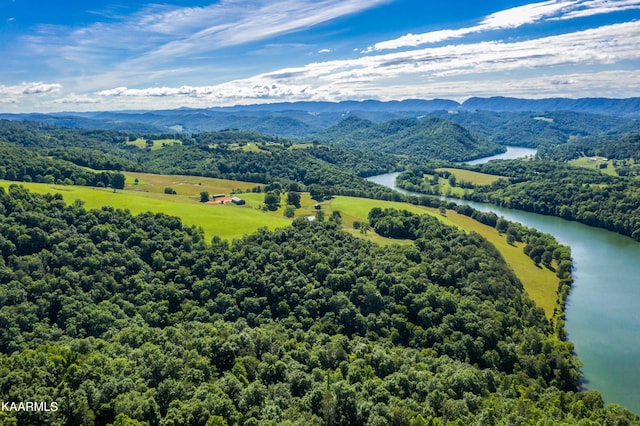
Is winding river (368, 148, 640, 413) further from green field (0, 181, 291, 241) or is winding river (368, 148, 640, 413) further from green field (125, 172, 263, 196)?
green field (125, 172, 263, 196)

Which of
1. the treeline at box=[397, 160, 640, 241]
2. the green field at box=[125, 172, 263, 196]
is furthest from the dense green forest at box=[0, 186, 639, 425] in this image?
the treeline at box=[397, 160, 640, 241]

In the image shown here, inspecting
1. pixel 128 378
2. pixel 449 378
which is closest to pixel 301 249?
pixel 449 378

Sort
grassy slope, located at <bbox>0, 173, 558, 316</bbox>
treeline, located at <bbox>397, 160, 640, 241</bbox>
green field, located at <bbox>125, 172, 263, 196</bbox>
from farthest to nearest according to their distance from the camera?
green field, located at <bbox>125, 172, 263, 196</bbox> → treeline, located at <bbox>397, 160, 640, 241</bbox> → grassy slope, located at <bbox>0, 173, 558, 316</bbox>

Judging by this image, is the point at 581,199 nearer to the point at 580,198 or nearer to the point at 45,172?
the point at 580,198

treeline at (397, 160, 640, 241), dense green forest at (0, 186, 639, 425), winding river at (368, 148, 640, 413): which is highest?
dense green forest at (0, 186, 639, 425)

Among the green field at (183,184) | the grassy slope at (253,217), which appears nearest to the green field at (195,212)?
the grassy slope at (253,217)

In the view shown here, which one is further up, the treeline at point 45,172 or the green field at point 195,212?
the treeline at point 45,172

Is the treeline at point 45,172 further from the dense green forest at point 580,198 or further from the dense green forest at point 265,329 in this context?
the dense green forest at point 580,198
